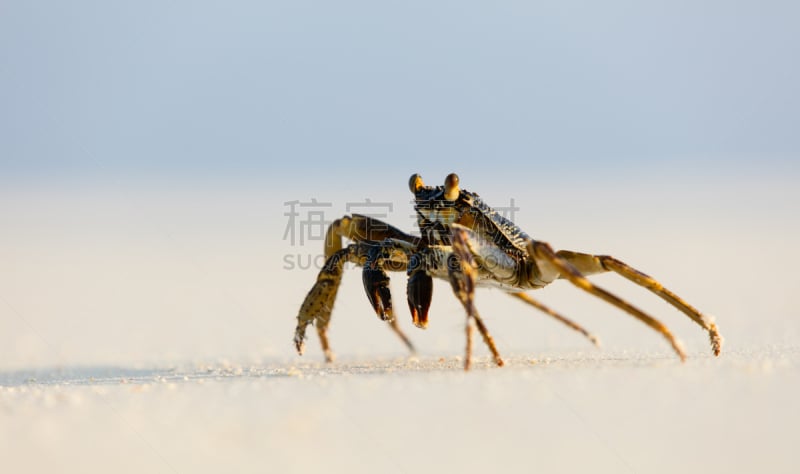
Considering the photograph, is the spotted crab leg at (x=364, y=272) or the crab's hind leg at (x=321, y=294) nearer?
the spotted crab leg at (x=364, y=272)

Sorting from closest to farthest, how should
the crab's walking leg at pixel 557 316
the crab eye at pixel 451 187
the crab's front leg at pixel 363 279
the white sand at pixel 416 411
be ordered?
the white sand at pixel 416 411
the crab eye at pixel 451 187
the crab's front leg at pixel 363 279
the crab's walking leg at pixel 557 316

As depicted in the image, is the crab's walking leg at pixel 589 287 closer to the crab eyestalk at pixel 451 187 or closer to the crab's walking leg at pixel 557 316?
the crab eyestalk at pixel 451 187

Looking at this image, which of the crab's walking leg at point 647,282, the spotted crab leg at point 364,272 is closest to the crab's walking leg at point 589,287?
the crab's walking leg at point 647,282

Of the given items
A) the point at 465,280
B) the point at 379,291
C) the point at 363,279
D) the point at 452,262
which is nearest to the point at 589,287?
the point at 465,280

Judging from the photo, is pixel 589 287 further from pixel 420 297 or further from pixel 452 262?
pixel 420 297

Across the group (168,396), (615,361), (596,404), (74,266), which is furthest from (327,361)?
(74,266)

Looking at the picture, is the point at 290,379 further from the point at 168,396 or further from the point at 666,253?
the point at 666,253

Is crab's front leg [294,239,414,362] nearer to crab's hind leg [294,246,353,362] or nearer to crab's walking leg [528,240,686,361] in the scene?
crab's hind leg [294,246,353,362]

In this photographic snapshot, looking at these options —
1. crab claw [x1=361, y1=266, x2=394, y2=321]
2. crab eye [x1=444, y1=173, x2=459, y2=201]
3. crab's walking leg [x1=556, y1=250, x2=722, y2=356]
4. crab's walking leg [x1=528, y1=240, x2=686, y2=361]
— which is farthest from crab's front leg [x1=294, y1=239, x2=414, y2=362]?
crab's walking leg [x1=556, y1=250, x2=722, y2=356]
